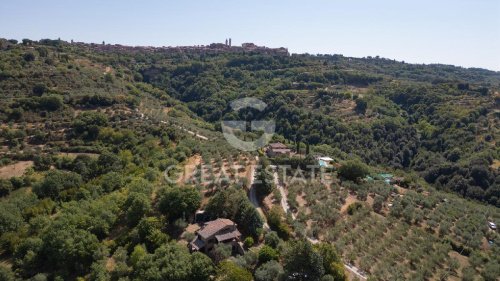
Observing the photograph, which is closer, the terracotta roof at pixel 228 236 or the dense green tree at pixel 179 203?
the terracotta roof at pixel 228 236

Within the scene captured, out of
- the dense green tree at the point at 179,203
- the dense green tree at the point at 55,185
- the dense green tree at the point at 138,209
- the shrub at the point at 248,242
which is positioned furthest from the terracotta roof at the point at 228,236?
the dense green tree at the point at 55,185

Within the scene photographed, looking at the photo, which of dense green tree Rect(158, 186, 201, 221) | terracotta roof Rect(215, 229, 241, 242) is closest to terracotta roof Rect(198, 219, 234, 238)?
terracotta roof Rect(215, 229, 241, 242)

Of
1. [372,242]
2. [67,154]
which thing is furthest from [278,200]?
[67,154]

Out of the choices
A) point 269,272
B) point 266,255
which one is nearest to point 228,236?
point 266,255

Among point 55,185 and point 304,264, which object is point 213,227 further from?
point 55,185

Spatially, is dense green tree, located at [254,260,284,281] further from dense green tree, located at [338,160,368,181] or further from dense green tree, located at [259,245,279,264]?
→ dense green tree, located at [338,160,368,181]

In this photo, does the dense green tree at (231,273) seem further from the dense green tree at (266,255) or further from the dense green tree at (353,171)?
the dense green tree at (353,171)

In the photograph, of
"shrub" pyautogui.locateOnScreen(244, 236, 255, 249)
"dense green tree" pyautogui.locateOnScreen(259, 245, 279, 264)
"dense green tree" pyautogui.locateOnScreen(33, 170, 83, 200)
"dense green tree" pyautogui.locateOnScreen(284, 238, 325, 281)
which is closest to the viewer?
"dense green tree" pyautogui.locateOnScreen(284, 238, 325, 281)

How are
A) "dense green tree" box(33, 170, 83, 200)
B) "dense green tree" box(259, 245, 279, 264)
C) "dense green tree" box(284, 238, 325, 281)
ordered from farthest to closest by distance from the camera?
"dense green tree" box(33, 170, 83, 200) < "dense green tree" box(259, 245, 279, 264) < "dense green tree" box(284, 238, 325, 281)
